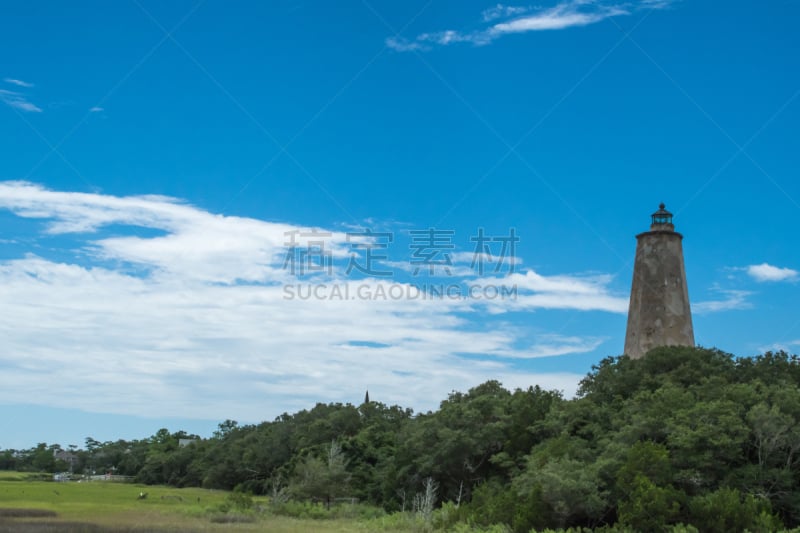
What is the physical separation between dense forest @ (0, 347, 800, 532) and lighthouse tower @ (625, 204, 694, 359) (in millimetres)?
2396

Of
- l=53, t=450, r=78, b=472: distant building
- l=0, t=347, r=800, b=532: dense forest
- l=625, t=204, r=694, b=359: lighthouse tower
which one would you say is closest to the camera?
l=0, t=347, r=800, b=532: dense forest

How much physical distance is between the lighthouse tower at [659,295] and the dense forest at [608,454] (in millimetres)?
2396

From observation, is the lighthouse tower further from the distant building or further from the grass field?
the distant building

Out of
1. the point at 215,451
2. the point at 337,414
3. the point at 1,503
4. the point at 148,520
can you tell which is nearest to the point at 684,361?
the point at 148,520

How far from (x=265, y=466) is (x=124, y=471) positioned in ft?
108

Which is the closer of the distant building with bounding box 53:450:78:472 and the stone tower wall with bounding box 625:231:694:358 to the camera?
the stone tower wall with bounding box 625:231:694:358

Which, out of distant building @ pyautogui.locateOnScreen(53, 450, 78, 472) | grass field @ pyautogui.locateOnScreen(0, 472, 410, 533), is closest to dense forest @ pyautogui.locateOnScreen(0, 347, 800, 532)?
grass field @ pyautogui.locateOnScreen(0, 472, 410, 533)

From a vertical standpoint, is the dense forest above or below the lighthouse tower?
below

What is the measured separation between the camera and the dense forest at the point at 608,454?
25.4m

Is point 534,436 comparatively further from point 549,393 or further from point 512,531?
point 512,531

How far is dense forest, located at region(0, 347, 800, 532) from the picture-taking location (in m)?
25.4

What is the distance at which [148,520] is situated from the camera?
32.0 metres

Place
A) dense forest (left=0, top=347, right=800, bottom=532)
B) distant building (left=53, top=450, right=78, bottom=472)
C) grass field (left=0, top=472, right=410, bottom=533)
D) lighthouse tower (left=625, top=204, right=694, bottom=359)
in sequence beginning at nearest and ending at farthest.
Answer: dense forest (left=0, top=347, right=800, bottom=532)
grass field (left=0, top=472, right=410, bottom=533)
lighthouse tower (left=625, top=204, right=694, bottom=359)
distant building (left=53, top=450, right=78, bottom=472)

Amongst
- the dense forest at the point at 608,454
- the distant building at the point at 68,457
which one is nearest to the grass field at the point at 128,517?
the dense forest at the point at 608,454
